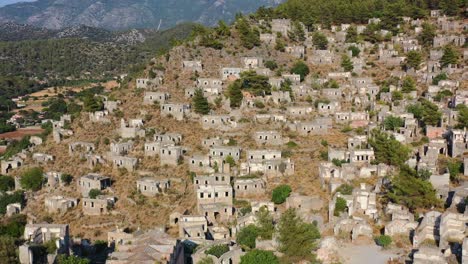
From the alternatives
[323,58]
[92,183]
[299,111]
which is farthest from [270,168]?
[323,58]

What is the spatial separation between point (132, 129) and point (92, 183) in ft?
20.6

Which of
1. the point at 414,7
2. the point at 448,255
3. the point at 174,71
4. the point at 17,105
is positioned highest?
the point at 414,7

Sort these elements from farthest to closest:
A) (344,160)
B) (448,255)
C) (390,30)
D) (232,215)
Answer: (390,30) → (344,160) → (232,215) → (448,255)

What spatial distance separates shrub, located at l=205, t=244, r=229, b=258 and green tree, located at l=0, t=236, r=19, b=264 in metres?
7.82

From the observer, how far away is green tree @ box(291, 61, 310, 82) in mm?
50000

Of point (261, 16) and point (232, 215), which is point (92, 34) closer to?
point (261, 16)

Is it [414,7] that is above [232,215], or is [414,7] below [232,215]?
above

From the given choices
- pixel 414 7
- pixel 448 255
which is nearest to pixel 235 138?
pixel 448 255

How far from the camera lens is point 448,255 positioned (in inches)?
877

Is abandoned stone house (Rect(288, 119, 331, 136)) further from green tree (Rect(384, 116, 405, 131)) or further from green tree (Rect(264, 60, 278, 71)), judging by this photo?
green tree (Rect(264, 60, 278, 71))

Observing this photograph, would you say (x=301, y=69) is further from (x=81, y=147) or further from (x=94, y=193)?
(x=94, y=193)

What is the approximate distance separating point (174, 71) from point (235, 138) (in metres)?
13.6

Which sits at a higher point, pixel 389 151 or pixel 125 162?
pixel 389 151

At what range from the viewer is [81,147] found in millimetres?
40344
